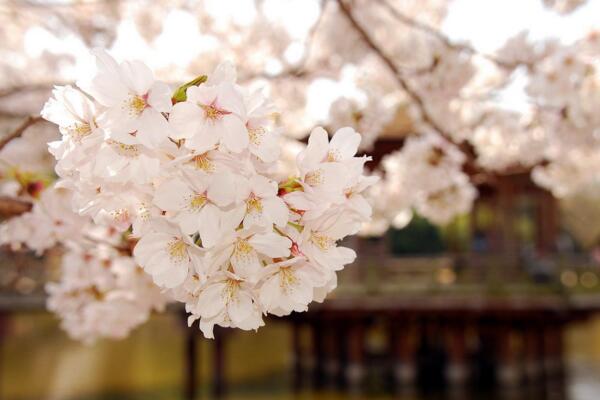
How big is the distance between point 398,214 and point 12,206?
10.5 feet

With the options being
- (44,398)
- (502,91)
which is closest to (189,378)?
(44,398)

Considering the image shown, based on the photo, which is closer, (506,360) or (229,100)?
(229,100)

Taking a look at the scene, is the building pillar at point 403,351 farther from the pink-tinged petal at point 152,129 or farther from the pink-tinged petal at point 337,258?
the pink-tinged petal at point 152,129

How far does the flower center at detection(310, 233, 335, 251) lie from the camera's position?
1149 mm

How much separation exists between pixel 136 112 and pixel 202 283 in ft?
0.95

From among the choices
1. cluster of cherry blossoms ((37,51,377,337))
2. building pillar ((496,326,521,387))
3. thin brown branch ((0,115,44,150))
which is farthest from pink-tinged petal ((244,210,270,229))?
building pillar ((496,326,521,387))

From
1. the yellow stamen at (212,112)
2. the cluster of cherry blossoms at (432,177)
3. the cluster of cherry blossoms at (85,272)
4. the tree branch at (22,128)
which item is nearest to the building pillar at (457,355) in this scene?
the cluster of cherry blossoms at (432,177)

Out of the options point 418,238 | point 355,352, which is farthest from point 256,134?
point 418,238

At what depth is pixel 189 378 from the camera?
13750 mm

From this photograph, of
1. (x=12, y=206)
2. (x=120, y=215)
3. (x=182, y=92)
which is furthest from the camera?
(x=12, y=206)

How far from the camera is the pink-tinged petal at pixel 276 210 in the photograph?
1.08m

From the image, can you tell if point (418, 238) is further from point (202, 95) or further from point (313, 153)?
point (202, 95)

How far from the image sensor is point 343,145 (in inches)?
46.4

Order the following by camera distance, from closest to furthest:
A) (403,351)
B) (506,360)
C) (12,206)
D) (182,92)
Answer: (182,92)
(12,206)
(506,360)
(403,351)
